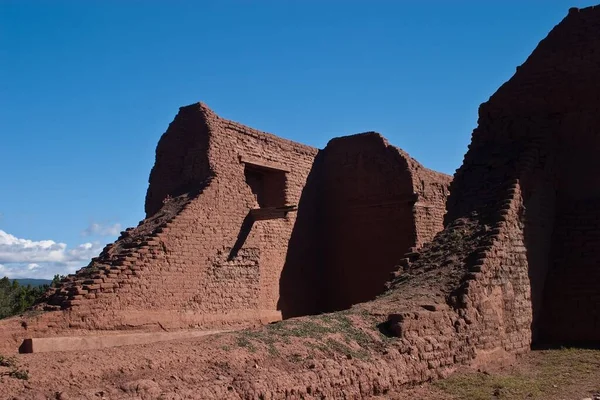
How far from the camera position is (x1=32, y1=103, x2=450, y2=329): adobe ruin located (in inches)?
527

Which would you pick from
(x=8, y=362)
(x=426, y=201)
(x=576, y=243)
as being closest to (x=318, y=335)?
(x=8, y=362)

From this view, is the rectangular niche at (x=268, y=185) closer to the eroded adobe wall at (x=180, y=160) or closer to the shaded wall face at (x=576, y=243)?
the eroded adobe wall at (x=180, y=160)

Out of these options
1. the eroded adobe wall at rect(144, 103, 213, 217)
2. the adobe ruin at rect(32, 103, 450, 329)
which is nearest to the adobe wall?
the adobe ruin at rect(32, 103, 450, 329)

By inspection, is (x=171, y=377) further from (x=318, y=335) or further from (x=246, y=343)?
(x=318, y=335)

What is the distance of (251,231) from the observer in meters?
16.4

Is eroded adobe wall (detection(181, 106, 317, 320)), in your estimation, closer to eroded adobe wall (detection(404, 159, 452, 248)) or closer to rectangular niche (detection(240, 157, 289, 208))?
rectangular niche (detection(240, 157, 289, 208))

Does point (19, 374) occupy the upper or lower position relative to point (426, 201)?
lower

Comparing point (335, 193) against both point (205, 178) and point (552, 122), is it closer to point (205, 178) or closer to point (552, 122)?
point (205, 178)

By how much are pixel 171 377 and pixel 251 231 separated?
33.8 ft

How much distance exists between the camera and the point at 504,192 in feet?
36.8

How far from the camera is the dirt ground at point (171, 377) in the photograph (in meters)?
5.57

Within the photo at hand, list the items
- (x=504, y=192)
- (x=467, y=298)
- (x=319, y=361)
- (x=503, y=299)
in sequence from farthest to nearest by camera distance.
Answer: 1. (x=504, y=192)
2. (x=503, y=299)
3. (x=467, y=298)
4. (x=319, y=361)

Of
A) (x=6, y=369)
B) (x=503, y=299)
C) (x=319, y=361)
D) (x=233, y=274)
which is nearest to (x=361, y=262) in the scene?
(x=233, y=274)

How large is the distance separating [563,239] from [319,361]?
6174 millimetres
